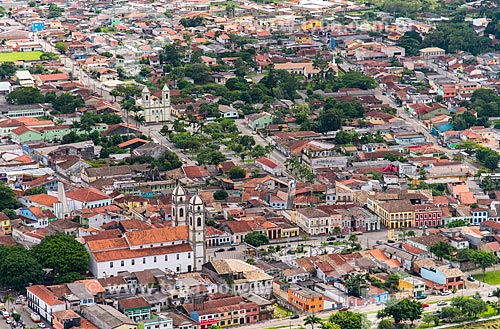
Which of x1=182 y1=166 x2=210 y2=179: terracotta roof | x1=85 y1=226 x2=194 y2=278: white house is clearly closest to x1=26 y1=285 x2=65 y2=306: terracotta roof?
x1=85 y1=226 x2=194 y2=278: white house

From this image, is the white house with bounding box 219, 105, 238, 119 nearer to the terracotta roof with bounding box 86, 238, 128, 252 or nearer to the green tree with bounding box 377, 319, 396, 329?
the terracotta roof with bounding box 86, 238, 128, 252

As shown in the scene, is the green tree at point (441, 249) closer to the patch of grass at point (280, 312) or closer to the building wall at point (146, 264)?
the patch of grass at point (280, 312)

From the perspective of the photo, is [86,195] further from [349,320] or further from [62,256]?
[349,320]

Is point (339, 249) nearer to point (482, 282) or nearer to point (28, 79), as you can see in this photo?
point (482, 282)

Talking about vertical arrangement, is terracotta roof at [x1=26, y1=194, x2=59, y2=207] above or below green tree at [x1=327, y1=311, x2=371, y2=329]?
below

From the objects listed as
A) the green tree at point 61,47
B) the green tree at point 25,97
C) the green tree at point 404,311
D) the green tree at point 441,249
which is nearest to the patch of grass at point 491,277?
the green tree at point 441,249

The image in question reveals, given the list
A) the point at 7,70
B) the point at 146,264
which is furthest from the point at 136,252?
the point at 7,70

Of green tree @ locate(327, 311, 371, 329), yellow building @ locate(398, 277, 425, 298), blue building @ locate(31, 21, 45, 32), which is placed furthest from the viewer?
blue building @ locate(31, 21, 45, 32)
